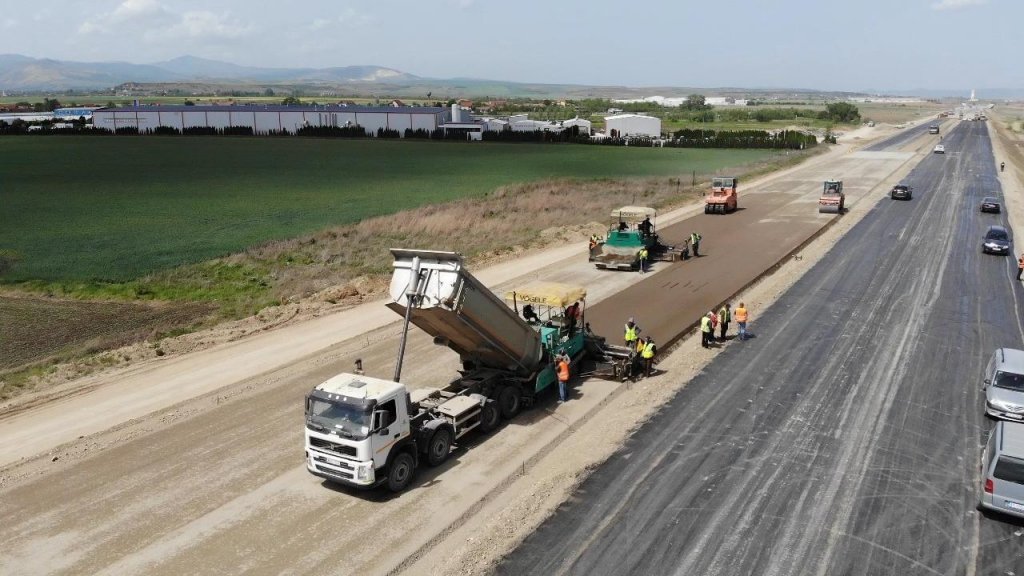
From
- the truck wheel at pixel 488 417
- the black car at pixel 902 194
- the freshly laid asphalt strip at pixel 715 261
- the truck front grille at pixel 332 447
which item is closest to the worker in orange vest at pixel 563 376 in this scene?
the truck wheel at pixel 488 417

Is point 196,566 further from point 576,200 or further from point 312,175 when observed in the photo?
point 312,175

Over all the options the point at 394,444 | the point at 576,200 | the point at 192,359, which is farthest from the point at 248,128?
the point at 394,444

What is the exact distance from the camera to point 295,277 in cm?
3700

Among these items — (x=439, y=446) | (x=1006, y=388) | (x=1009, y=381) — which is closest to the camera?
(x=439, y=446)

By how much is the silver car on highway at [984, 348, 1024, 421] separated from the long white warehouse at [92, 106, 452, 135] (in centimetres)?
14077

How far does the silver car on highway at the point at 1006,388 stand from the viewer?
18.6 meters

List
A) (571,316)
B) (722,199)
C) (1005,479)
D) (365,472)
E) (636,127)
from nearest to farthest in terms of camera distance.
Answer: (1005,479) → (365,472) → (571,316) → (722,199) → (636,127)

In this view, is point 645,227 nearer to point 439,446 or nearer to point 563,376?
point 563,376

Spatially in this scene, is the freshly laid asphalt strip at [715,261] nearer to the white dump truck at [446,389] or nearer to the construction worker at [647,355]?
the construction worker at [647,355]

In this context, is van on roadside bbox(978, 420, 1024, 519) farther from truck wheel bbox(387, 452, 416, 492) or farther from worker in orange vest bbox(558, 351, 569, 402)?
truck wheel bbox(387, 452, 416, 492)

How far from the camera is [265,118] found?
155625mm

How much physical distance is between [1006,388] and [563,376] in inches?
457

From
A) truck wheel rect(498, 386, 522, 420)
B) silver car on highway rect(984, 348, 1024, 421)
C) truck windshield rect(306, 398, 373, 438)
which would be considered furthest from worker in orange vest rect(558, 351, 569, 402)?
silver car on highway rect(984, 348, 1024, 421)

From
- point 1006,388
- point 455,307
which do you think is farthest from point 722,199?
point 455,307
